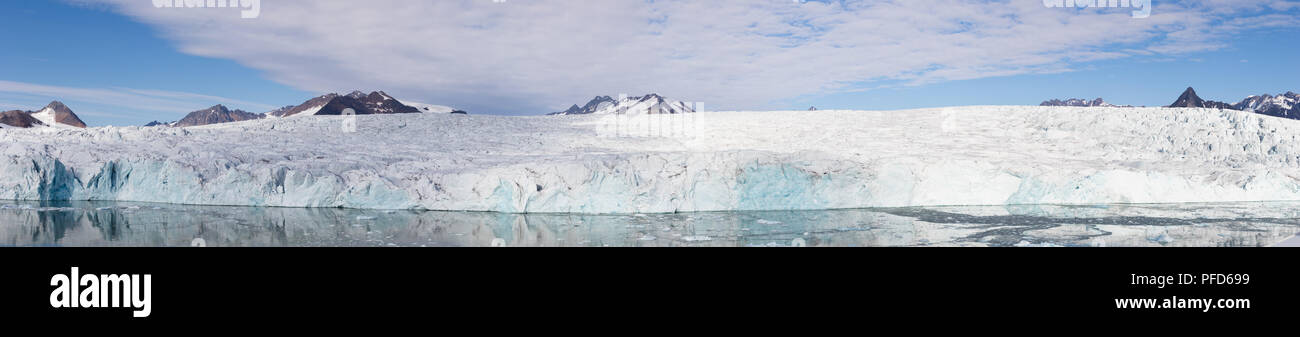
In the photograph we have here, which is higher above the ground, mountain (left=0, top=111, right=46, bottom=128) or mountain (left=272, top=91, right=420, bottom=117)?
mountain (left=272, top=91, right=420, bottom=117)

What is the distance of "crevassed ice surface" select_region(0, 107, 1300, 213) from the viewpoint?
12.6 m

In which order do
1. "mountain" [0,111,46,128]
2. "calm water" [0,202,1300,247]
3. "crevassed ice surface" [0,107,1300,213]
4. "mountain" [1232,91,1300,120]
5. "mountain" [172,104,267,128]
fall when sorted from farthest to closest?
"mountain" [172,104,267,128] → "mountain" [1232,91,1300,120] → "mountain" [0,111,46,128] → "crevassed ice surface" [0,107,1300,213] → "calm water" [0,202,1300,247]

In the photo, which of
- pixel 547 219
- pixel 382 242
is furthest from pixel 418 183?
pixel 382 242

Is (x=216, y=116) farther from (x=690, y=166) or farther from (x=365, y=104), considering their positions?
(x=690, y=166)

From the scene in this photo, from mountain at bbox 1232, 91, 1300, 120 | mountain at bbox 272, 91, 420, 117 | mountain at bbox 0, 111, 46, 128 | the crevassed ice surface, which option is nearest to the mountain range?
mountain at bbox 1232, 91, 1300, 120

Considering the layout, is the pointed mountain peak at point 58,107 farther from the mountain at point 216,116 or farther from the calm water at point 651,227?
the calm water at point 651,227

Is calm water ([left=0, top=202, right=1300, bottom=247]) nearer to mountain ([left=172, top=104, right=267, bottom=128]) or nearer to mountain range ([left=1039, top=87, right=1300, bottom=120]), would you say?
mountain range ([left=1039, top=87, right=1300, bottom=120])

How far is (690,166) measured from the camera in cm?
1270

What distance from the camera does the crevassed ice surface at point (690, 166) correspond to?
12.6 meters

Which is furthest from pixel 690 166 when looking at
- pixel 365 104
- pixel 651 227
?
pixel 365 104

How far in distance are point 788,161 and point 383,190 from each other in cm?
784

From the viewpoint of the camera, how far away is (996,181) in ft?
46.3

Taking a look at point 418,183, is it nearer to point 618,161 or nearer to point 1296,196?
point 618,161

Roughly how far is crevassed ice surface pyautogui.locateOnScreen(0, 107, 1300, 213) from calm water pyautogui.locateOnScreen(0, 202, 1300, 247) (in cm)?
65
